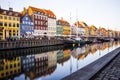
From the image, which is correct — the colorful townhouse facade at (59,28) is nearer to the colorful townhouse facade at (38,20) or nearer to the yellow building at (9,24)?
the colorful townhouse facade at (38,20)

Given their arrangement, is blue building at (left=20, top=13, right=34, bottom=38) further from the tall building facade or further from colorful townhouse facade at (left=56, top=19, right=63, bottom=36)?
colorful townhouse facade at (left=56, top=19, right=63, bottom=36)

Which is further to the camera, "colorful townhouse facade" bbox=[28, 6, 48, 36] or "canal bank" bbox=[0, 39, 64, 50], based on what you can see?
"colorful townhouse facade" bbox=[28, 6, 48, 36]

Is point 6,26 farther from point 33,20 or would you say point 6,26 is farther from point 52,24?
point 52,24

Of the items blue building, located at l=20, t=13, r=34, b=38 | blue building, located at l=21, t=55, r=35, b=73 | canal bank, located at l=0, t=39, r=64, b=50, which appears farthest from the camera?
blue building, located at l=20, t=13, r=34, b=38

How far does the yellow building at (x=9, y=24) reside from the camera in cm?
6024

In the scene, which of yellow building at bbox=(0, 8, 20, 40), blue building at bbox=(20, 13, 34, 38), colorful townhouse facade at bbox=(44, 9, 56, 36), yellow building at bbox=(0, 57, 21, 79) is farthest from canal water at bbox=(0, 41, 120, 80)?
colorful townhouse facade at bbox=(44, 9, 56, 36)

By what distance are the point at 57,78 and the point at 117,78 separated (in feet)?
18.9

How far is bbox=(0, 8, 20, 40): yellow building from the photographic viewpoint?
198 ft

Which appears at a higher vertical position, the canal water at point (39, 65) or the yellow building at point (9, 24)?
the yellow building at point (9, 24)

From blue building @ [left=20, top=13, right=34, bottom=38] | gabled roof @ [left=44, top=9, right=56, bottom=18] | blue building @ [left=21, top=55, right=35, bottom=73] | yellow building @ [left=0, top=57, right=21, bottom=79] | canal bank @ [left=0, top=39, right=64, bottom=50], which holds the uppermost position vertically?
gabled roof @ [left=44, top=9, right=56, bottom=18]

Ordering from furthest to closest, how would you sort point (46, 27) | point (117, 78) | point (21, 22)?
1. point (46, 27)
2. point (21, 22)
3. point (117, 78)

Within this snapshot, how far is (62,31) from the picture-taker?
363ft

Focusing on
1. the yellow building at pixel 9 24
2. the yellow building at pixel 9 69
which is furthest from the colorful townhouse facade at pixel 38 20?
the yellow building at pixel 9 69

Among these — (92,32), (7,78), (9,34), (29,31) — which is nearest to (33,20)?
(29,31)
